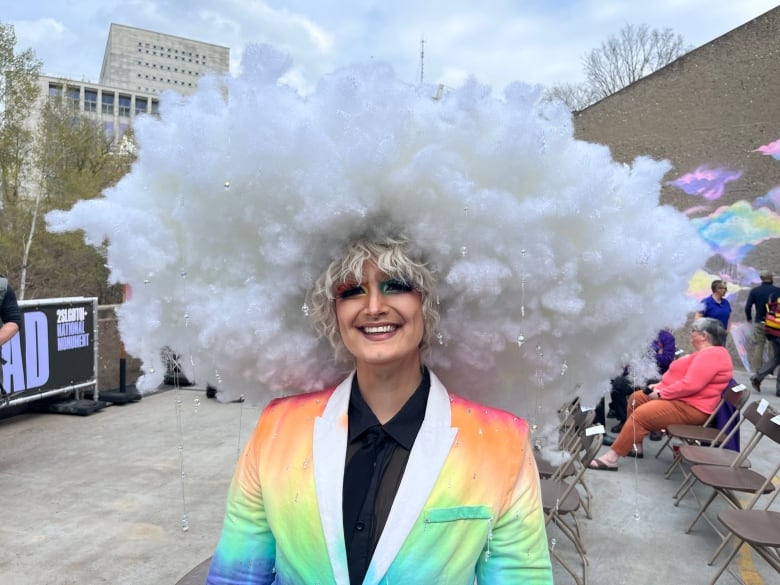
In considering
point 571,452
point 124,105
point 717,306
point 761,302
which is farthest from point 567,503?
point 124,105

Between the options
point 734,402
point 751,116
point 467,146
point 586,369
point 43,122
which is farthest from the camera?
point 43,122

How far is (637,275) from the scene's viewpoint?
1.37m

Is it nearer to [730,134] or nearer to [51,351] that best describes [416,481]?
[51,351]

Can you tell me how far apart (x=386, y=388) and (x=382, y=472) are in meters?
0.21

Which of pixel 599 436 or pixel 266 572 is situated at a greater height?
pixel 266 572

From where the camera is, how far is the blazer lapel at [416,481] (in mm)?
1134

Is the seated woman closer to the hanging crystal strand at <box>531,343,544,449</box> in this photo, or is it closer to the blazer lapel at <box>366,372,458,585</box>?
the hanging crystal strand at <box>531,343,544,449</box>

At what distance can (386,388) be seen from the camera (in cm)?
138

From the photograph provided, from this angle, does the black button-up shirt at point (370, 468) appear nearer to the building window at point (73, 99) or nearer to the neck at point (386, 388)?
the neck at point (386, 388)

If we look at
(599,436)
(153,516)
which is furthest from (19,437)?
(599,436)

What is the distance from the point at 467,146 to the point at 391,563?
886mm

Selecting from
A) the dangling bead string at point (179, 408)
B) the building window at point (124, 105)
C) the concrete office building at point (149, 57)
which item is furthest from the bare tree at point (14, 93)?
the building window at point (124, 105)

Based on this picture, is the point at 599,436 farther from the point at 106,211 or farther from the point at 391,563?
the point at 106,211

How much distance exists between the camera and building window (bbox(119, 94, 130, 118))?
192ft
